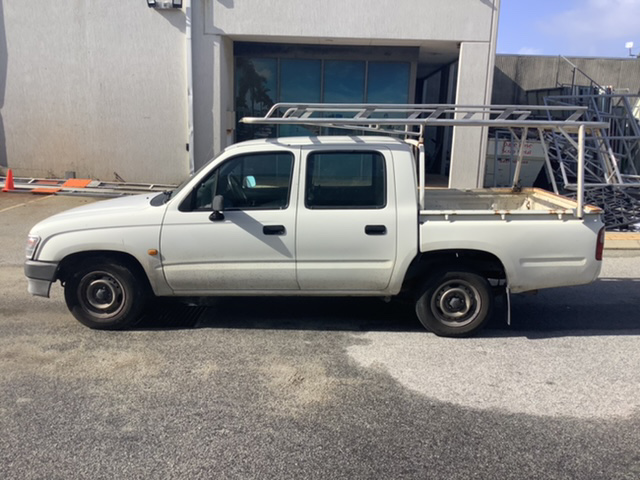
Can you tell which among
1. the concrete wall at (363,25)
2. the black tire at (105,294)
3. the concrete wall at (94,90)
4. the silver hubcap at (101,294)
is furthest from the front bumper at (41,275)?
the concrete wall at (363,25)

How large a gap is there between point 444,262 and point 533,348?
1096 millimetres

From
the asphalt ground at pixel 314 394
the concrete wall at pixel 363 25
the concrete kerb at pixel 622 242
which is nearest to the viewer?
the asphalt ground at pixel 314 394

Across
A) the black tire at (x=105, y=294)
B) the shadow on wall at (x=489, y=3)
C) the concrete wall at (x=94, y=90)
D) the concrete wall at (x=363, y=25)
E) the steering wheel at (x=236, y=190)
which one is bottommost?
the black tire at (x=105, y=294)

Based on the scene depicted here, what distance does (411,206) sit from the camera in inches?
203

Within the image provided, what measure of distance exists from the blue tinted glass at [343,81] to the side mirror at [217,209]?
11.2m

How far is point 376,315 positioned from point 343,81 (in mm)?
10789

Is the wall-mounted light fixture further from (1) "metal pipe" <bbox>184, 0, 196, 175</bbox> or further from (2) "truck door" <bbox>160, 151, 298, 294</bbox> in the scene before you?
(2) "truck door" <bbox>160, 151, 298, 294</bbox>

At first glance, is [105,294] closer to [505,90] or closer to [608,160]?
[608,160]

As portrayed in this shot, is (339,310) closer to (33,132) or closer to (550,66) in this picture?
(33,132)

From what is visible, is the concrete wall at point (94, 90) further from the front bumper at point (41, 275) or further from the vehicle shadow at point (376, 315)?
the front bumper at point (41, 275)

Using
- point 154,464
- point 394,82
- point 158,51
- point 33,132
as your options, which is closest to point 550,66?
point 394,82

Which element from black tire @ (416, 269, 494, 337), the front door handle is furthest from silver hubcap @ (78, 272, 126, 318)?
black tire @ (416, 269, 494, 337)

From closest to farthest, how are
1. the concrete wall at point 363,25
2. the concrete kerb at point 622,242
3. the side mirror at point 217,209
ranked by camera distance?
the side mirror at point 217,209
the concrete kerb at point 622,242
the concrete wall at point 363,25

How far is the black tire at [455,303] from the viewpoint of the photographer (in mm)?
5281
